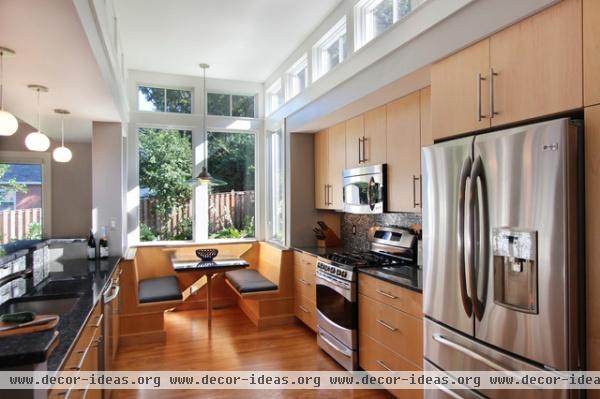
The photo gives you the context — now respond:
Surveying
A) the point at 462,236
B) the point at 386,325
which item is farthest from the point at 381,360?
the point at 462,236

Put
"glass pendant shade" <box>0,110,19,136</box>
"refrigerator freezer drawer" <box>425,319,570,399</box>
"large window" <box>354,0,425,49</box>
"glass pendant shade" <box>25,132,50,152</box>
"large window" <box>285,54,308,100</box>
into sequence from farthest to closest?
"large window" <box>285,54,308,100</box>, "large window" <box>354,0,425,49</box>, "glass pendant shade" <box>25,132,50,152</box>, "glass pendant shade" <box>0,110,19,136</box>, "refrigerator freezer drawer" <box>425,319,570,399</box>

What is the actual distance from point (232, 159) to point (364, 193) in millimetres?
2646

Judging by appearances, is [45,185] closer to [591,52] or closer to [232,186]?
[232,186]

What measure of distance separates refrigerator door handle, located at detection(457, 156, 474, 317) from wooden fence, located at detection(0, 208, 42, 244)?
568 centimetres

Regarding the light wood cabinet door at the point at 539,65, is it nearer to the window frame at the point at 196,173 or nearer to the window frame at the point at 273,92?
the window frame at the point at 273,92

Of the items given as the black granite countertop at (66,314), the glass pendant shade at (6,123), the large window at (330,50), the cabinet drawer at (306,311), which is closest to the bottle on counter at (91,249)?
the black granite countertop at (66,314)

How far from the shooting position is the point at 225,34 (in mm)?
3986

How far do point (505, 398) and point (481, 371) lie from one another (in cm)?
15

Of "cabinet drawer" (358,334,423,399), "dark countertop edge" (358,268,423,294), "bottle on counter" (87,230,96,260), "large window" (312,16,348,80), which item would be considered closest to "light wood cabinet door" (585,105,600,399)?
"dark countertop edge" (358,268,423,294)

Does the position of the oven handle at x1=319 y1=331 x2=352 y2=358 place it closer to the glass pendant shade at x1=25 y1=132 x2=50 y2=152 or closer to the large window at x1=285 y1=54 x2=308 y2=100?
the large window at x1=285 y1=54 x2=308 y2=100

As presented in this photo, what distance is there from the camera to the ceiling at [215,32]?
3427 mm

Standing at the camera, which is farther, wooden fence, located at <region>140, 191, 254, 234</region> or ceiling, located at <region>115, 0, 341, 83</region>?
wooden fence, located at <region>140, 191, 254, 234</region>

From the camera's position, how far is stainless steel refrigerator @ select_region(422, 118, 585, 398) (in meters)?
1.47

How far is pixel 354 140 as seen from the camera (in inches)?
147
